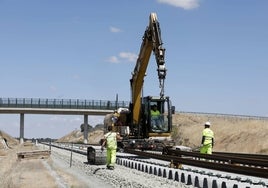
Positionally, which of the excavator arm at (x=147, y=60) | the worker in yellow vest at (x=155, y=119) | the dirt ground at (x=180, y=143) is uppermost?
the excavator arm at (x=147, y=60)

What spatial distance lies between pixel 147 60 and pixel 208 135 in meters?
12.2

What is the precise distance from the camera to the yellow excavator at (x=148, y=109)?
94.5ft

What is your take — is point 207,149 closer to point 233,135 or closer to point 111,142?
point 111,142

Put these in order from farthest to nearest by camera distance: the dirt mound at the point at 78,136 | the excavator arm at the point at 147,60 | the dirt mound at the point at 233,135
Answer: the dirt mound at the point at 78,136
the dirt mound at the point at 233,135
the excavator arm at the point at 147,60

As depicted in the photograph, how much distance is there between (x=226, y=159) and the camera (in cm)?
2100

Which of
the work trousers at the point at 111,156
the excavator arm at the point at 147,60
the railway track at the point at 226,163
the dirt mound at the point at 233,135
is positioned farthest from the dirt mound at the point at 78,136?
the work trousers at the point at 111,156

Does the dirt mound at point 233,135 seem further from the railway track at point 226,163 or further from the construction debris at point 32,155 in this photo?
the railway track at point 226,163

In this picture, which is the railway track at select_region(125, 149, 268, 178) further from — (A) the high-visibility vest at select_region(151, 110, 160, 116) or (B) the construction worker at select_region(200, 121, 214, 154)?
(A) the high-visibility vest at select_region(151, 110, 160, 116)

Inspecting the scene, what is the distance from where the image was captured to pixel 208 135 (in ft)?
65.6

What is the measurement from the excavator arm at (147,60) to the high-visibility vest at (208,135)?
689 cm

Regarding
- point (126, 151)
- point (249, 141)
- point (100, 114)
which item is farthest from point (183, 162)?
point (100, 114)

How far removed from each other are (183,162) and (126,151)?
1181cm

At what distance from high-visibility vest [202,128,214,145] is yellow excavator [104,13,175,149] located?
6.89 m

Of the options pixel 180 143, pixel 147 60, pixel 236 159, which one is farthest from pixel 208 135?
pixel 180 143
